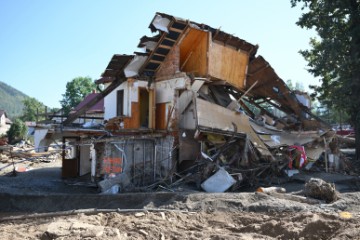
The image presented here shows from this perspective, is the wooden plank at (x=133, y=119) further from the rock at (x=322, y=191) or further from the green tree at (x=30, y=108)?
the green tree at (x=30, y=108)

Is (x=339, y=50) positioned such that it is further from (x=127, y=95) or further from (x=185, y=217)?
(x=185, y=217)

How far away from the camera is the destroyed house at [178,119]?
1669cm

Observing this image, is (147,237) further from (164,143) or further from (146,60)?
(146,60)

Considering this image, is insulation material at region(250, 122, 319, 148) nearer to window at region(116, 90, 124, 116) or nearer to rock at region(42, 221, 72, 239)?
window at region(116, 90, 124, 116)

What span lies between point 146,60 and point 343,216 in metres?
11.8

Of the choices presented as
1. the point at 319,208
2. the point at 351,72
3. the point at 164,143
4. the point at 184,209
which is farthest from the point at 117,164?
the point at 351,72

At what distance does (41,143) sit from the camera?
20000 millimetres

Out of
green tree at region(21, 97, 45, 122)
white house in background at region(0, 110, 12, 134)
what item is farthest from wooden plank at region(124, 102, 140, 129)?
white house in background at region(0, 110, 12, 134)

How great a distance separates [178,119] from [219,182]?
3.85 meters

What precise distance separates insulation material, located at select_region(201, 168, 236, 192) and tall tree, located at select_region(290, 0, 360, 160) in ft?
31.9

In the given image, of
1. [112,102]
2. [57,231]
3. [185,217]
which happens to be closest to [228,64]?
[112,102]

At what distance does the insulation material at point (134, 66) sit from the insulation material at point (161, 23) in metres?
1.80

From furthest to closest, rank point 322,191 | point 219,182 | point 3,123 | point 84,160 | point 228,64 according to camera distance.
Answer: point 3,123
point 84,160
point 228,64
point 219,182
point 322,191

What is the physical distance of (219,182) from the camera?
15102mm
